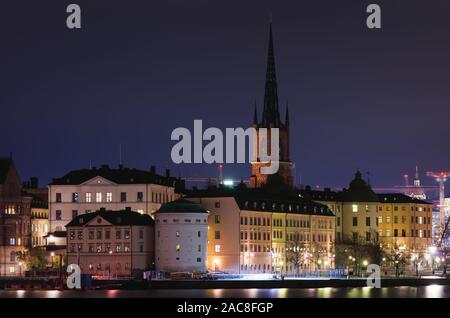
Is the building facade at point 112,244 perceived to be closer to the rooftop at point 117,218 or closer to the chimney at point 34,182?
the rooftop at point 117,218

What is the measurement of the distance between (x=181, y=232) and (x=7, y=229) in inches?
733

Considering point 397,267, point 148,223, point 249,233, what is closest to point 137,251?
point 148,223

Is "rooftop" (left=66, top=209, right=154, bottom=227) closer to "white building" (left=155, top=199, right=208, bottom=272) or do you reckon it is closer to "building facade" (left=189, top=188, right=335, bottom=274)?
"white building" (left=155, top=199, right=208, bottom=272)

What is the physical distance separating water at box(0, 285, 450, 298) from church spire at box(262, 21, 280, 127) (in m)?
55.3

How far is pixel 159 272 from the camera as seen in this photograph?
418 ft

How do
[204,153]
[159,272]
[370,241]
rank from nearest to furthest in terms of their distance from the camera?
[204,153]
[159,272]
[370,241]

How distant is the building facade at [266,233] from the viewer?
5384 inches

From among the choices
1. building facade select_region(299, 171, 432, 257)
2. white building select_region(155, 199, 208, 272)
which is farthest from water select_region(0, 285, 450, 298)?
building facade select_region(299, 171, 432, 257)

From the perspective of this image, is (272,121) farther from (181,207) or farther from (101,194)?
(181,207)

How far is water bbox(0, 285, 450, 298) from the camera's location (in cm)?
11094

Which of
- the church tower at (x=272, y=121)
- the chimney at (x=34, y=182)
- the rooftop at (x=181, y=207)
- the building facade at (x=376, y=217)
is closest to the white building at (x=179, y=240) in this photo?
the rooftop at (x=181, y=207)
